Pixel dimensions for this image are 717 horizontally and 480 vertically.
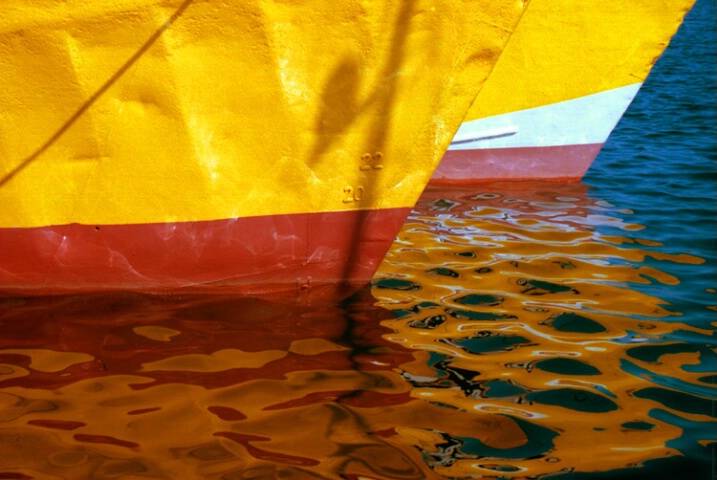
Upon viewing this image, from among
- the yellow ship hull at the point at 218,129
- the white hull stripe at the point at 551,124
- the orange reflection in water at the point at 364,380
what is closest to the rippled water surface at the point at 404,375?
the orange reflection in water at the point at 364,380

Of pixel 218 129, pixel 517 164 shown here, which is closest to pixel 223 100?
pixel 218 129

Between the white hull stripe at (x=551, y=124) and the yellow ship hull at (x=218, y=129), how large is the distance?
298cm

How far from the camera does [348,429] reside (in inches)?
107

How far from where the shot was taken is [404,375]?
3127 millimetres

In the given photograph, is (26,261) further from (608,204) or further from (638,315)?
(608,204)

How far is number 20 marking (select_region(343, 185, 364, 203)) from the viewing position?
11.9 feet

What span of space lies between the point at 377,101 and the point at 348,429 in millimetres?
1461

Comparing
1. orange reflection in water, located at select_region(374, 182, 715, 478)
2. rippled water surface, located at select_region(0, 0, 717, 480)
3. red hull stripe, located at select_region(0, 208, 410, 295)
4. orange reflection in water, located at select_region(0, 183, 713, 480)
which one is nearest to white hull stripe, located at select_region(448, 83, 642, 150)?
orange reflection in water, located at select_region(374, 182, 715, 478)

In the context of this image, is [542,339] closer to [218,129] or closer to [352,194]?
[352,194]

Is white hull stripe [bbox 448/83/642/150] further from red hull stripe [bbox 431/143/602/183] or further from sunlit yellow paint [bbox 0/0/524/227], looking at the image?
sunlit yellow paint [bbox 0/0/524/227]

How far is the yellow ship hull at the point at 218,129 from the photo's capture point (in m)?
3.17

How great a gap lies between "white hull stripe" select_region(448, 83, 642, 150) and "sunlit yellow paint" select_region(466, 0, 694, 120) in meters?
0.07

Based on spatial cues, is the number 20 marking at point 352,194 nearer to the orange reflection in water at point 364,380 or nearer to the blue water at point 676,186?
the orange reflection in water at point 364,380

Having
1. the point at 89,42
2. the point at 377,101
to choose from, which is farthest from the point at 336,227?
the point at 89,42
